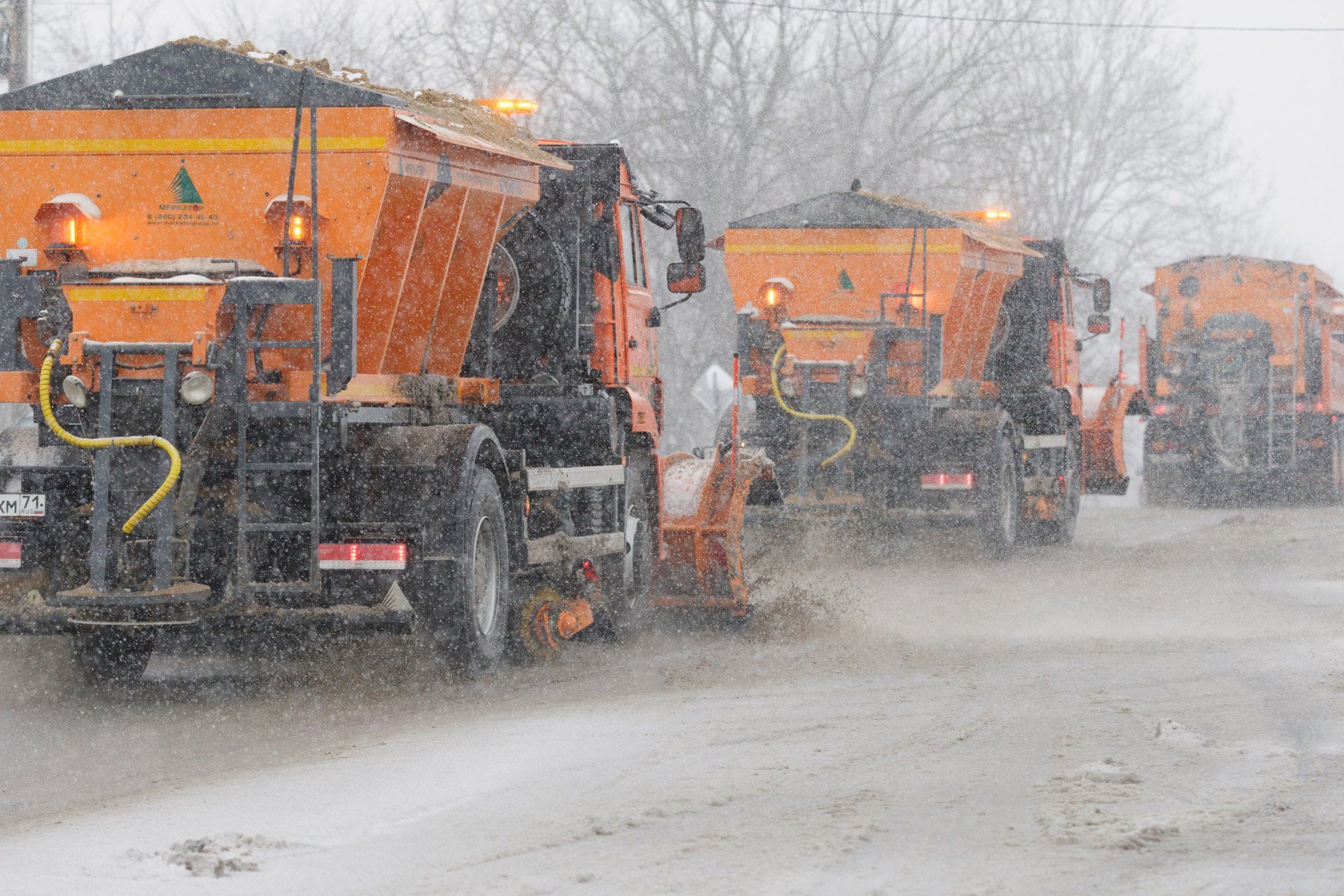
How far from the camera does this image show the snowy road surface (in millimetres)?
5219

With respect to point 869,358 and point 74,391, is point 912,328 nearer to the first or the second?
point 869,358

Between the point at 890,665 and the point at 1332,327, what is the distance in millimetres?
21293

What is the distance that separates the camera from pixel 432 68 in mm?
30516

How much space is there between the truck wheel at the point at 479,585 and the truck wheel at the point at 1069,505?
10706 mm

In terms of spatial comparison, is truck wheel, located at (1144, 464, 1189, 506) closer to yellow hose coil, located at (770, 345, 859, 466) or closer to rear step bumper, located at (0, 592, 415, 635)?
yellow hose coil, located at (770, 345, 859, 466)

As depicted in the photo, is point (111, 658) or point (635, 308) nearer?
point (111, 658)

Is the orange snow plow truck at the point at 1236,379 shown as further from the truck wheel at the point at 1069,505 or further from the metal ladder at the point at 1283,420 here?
the truck wheel at the point at 1069,505

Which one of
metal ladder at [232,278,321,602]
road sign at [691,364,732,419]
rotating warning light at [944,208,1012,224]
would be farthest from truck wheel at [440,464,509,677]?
road sign at [691,364,732,419]

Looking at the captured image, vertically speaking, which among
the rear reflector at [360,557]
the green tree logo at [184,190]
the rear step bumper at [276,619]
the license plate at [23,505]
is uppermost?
the green tree logo at [184,190]

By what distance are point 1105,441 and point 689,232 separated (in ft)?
36.7

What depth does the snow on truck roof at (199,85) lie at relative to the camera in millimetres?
8562

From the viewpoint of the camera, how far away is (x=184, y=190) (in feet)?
28.3

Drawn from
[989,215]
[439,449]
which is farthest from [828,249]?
[439,449]

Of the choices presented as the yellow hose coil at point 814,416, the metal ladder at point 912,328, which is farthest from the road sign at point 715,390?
the yellow hose coil at point 814,416
